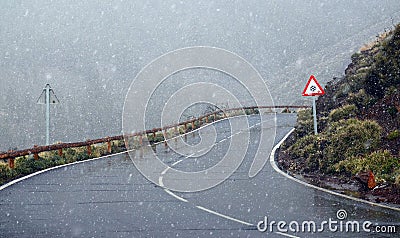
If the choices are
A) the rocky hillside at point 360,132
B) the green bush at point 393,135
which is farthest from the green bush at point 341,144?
the green bush at point 393,135

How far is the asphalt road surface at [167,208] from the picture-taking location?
8.22 metres

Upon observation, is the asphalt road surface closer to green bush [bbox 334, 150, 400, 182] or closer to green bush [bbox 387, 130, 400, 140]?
green bush [bbox 334, 150, 400, 182]

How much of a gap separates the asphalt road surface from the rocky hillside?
1595mm

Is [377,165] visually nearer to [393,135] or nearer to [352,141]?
[393,135]

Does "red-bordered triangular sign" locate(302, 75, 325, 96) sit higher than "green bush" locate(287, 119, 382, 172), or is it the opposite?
"red-bordered triangular sign" locate(302, 75, 325, 96)

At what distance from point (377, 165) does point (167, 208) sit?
19.4 feet

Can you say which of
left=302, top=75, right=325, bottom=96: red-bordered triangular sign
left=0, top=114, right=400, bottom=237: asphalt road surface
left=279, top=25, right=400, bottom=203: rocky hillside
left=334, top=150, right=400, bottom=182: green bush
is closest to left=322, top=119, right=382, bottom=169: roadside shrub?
left=279, top=25, right=400, bottom=203: rocky hillside

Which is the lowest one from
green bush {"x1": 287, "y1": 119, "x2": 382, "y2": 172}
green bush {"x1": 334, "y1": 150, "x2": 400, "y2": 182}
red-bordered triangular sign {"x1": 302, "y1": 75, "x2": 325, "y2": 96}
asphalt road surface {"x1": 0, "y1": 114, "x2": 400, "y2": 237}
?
asphalt road surface {"x1": 0, "y1": 114, "x2": 400, "y2": 237}

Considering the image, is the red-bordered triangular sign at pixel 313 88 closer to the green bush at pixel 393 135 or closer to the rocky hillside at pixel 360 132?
the rocky hillside at pixel 360 132

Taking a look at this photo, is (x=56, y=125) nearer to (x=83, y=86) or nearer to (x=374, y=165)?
(x=83, y=86)

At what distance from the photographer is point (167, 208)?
10.3m

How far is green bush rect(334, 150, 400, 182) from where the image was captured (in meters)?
11.8

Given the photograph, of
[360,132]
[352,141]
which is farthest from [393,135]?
[352,141]

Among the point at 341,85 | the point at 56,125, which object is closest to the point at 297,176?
the point at 341,85
